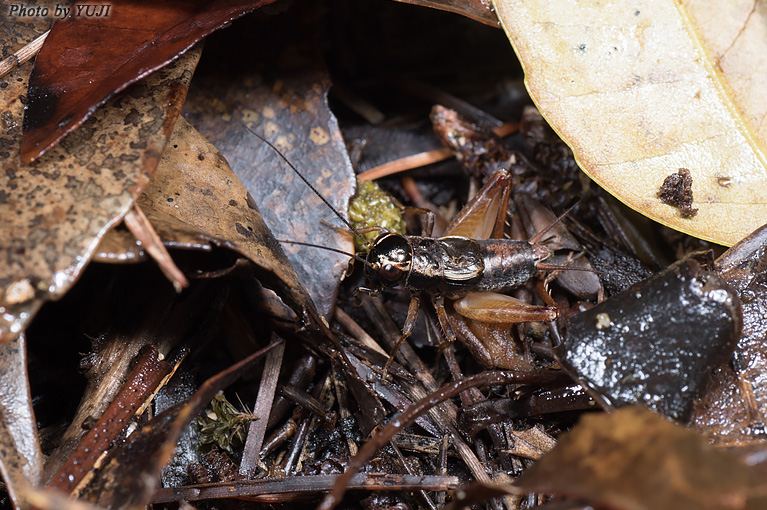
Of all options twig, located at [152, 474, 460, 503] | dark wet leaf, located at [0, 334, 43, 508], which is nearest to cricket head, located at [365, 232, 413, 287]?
twig, located at [152, 474, 460, 503]

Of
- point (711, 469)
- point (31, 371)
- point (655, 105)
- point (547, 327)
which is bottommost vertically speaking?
point (31, 371)

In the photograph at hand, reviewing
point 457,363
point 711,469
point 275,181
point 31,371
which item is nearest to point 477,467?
point 457,363

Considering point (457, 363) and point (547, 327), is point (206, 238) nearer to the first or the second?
point (457, 363)

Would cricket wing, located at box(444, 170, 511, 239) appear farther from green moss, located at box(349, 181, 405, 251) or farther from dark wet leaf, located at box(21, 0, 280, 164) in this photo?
dark wet leaf, located at box(21, 0, 280, 164)

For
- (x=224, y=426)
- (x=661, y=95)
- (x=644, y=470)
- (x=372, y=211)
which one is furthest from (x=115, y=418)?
(x=661, y=95)

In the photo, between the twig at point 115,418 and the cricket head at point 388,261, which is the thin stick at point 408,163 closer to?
the cricket head at point 388,261

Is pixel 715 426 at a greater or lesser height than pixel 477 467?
greater

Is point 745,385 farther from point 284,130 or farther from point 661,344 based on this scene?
point 284,130
